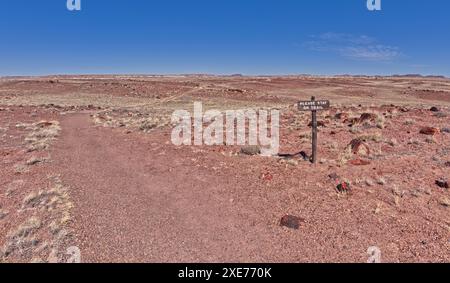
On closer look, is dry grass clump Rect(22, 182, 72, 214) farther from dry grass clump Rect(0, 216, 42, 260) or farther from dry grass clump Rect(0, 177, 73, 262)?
dry grass clump Rect(0, 216, 42, 260)

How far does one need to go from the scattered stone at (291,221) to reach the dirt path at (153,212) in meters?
0.66

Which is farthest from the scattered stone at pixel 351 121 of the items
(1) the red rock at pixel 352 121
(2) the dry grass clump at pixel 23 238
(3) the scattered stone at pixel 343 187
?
(2) the dry grass clump at pixel 23 238

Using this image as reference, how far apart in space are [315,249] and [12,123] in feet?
82.5

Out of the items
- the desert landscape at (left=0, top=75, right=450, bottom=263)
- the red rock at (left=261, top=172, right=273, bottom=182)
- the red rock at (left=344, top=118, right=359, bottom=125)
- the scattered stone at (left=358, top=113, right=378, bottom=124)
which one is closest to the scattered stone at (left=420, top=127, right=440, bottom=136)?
the desert landscape at (left=0, top=75, right=450, bottom=263)

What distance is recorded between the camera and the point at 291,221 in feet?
23.5

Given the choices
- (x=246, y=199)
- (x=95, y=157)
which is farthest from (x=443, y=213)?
(x=95, y=157)

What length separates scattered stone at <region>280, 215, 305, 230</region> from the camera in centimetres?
704

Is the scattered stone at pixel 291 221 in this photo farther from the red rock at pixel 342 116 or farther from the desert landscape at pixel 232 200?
the red rock at pixel 342 116

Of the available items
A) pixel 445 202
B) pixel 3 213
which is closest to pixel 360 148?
pixel 445 202

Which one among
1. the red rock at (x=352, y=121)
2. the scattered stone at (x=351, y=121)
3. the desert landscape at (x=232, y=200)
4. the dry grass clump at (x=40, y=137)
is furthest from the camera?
the red rock at (x=352, y=121)

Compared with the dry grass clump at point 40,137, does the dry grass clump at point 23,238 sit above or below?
below

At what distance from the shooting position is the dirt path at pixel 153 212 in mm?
6148

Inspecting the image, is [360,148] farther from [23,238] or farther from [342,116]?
[23,238]
